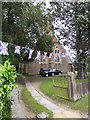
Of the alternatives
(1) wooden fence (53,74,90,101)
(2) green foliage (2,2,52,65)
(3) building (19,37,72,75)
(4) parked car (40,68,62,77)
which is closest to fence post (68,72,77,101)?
(1) wooden fence (53,74,90,101)

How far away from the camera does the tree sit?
6827 millimetres

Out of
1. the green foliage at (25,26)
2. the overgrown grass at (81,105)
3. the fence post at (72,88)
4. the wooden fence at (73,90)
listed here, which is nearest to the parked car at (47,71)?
the green foliage at (25,26)

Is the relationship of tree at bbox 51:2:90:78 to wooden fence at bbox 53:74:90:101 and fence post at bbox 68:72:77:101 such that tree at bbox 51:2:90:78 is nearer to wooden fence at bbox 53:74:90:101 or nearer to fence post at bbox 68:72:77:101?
wooden fence at bbox 53:74:90:101

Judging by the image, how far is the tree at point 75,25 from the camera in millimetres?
6827

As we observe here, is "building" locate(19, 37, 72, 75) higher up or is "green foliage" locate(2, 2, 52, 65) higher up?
"green foliage" locate(2, 2, 52, 65)

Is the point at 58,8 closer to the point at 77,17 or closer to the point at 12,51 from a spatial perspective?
the point at 77,17

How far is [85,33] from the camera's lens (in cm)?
681

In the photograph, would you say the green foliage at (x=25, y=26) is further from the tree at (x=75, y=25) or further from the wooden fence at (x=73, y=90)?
the wooden fence at (x=73, y=90)

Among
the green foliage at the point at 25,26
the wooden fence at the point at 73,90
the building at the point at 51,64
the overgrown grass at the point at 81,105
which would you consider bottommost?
the overgrown grass at the point at 81,105

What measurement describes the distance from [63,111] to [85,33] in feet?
10.0

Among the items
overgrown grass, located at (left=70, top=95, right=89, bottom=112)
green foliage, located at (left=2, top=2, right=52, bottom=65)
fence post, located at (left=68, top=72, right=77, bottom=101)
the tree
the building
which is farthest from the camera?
the building

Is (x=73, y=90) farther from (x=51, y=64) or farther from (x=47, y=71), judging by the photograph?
(x=47, y=71)

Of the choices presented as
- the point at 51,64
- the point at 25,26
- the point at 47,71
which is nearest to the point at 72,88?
the point at 25,26

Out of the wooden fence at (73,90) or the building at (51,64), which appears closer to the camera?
the wooden fence at (73,90)
